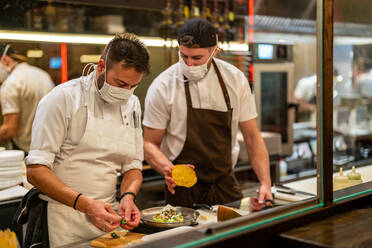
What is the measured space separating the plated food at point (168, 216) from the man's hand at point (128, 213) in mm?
89

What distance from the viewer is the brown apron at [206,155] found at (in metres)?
2.80

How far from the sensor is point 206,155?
282 cm

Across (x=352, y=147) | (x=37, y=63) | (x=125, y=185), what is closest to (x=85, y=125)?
(x=125, y=185)

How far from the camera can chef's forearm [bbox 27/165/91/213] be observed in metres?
1.98

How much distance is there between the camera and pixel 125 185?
2287mm

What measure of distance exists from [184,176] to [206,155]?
0.32 m

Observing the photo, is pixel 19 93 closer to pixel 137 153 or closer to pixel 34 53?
pixel 34 53

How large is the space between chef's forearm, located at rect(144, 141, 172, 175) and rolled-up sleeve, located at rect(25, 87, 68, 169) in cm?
70

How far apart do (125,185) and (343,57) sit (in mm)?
4585

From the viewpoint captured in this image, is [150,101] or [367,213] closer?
[367,213]

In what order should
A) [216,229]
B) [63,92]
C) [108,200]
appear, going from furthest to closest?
1. [108,200]
2. [63,92]
3. [216,229]

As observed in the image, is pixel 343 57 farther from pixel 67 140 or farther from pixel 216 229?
pixel 216 229

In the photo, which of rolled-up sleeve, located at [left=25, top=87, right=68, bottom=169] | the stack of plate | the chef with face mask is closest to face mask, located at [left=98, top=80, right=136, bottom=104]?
the chef with face mask

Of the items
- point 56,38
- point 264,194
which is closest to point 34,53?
point 56,38
